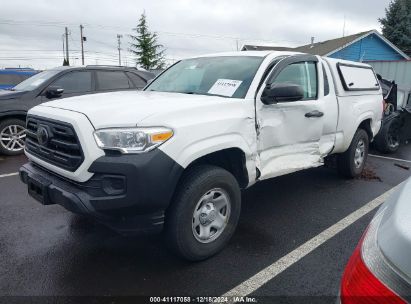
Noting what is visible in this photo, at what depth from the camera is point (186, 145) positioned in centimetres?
264

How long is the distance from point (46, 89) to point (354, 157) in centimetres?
569

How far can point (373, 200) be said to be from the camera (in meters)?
→ 4.55

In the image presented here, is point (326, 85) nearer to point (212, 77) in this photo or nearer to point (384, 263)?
→ point (212, 77)

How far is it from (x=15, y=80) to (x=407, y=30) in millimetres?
30889

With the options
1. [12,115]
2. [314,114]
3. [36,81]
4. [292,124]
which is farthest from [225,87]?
[36,81]

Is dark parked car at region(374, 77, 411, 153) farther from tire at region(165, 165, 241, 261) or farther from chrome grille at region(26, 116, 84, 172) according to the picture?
chrome grille at region(26, 116, 84, 172)

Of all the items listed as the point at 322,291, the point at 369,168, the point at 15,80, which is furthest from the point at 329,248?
the point at 15,80

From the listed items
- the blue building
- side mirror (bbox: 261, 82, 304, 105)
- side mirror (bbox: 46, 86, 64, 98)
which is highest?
the blue building

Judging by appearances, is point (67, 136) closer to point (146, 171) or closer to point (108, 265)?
point (146, 171)

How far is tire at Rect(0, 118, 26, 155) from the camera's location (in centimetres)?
646

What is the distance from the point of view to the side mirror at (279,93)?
129 inches

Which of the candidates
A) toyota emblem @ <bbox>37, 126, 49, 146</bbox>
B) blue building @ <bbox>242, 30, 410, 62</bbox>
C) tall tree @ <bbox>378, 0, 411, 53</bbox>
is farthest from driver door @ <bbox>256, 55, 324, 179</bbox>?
tall tree @ <bbox>378, 0, 411, 53</bbox>

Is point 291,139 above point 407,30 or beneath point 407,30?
beneath

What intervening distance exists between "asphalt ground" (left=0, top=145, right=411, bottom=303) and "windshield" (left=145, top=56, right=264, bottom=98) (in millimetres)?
1510
